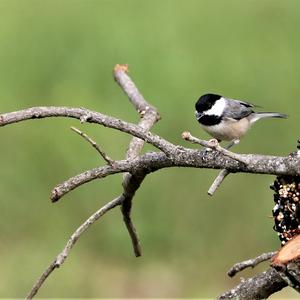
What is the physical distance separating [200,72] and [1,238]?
2.06m

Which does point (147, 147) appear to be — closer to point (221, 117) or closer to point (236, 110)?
point (236, 110)

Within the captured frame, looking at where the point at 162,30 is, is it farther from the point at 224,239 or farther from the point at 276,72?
the point at 224,239

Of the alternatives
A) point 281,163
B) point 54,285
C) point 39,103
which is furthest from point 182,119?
point 281,163

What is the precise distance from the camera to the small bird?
3.74m

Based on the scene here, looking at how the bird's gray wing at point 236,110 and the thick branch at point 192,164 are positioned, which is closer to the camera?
the thick branch at point 192,164

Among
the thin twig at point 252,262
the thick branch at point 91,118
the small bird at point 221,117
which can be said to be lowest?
the thin twig at point 252,262

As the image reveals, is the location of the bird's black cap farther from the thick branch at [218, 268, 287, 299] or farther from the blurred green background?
the blurred green background

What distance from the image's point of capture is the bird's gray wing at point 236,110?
392 cm

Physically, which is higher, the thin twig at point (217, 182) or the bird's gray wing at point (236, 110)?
the bird's gray wing at point (236, 110)

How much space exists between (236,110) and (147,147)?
1.72 meters

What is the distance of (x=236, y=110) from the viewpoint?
13.1ft

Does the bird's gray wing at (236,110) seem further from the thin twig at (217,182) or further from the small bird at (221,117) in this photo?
the thin twig at (217,182)

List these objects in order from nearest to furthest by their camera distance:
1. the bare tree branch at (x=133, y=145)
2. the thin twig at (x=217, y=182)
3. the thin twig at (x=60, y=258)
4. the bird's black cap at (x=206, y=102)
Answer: the thin twig at (x=217, y=182), the thin twig at (x=60, y=258), the bare tree branch at (x=133, y=145), the bird's black cap at (x=206, y=102)

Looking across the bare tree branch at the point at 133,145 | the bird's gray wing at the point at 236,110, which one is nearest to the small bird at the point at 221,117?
the bird's gray wing at the point at 236,110
